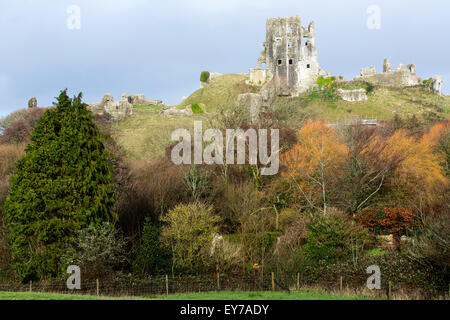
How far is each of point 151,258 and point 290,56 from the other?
51220mm

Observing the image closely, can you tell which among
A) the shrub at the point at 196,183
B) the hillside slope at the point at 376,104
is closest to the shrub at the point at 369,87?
the hillside slope at the point at 376,104

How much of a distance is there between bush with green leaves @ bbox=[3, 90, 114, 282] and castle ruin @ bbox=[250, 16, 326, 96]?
44.4 meters

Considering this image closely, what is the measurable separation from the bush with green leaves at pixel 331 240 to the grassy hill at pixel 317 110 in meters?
24.5

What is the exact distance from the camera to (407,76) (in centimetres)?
6806

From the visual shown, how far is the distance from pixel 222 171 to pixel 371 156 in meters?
10.5

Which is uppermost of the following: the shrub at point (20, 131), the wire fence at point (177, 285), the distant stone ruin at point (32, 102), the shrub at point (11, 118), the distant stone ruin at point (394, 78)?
the distant stone ruin at point (394, 78)

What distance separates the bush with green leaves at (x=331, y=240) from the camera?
24469 millimetres

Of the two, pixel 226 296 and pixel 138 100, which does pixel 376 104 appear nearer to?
pixel 138 100

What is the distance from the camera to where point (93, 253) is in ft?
72.0

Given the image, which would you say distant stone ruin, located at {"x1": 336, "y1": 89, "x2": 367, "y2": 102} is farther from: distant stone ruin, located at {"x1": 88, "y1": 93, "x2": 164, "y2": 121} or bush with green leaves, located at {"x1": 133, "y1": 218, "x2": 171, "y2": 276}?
bush with green leaves, located at {"x1": 133, "y1": 218, "x2": 171, "y2": 276}

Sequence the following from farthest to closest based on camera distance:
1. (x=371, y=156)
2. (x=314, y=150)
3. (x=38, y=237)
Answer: (x=314, y=150) < (x=371, y=156) < (x=38, y=237)

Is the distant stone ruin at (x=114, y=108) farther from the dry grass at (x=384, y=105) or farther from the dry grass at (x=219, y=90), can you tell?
the dry grass at (x=384, y=105)
